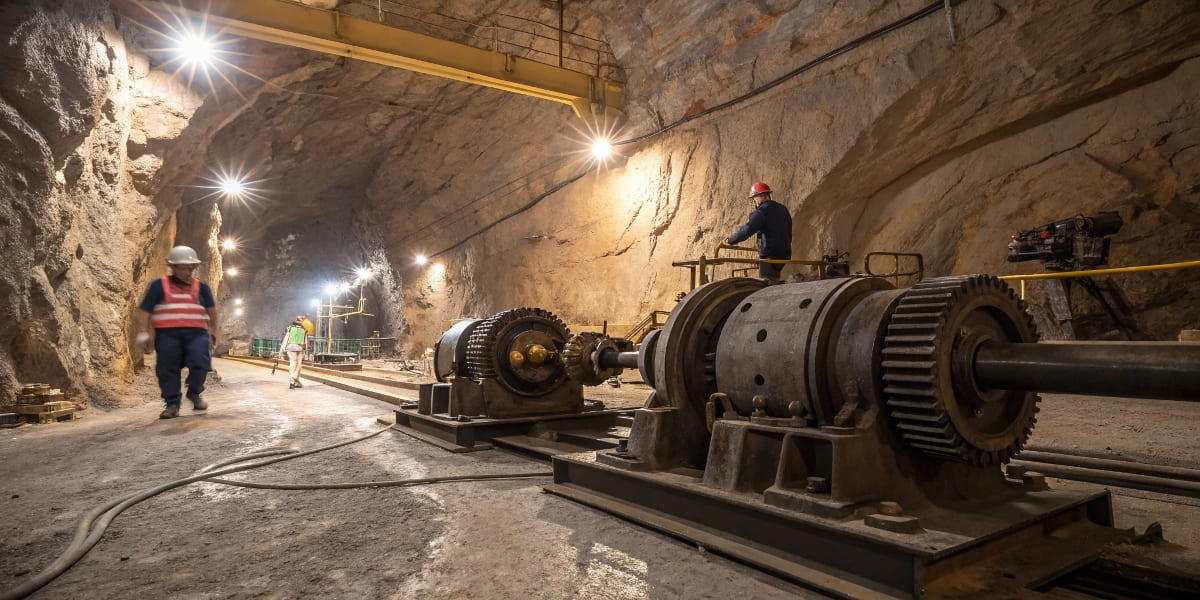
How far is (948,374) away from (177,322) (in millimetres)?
6333

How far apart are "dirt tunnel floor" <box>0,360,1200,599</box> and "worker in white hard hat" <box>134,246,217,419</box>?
4.46 ft

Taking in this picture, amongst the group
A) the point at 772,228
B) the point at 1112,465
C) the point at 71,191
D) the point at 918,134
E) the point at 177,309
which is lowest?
the point at 1112,465

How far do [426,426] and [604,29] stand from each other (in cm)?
1018

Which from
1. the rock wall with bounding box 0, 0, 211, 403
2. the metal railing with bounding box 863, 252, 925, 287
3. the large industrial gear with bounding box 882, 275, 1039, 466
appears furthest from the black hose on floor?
the metal railing with bounding box 863, 252, 925, 287

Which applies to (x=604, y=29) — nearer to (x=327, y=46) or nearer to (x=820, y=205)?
(x=327, y=46)

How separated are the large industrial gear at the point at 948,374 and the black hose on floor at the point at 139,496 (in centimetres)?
228

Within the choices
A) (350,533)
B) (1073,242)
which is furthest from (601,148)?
(350,533)

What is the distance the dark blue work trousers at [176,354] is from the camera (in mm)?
5762

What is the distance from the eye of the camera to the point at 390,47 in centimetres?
1084

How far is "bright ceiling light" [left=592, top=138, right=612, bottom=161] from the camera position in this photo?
43.3 feet

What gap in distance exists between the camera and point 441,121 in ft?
55.7

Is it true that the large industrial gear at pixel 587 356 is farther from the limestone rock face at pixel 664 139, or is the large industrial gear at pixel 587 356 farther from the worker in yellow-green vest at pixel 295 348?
the worker in yellow-green vest at pixel 295 348

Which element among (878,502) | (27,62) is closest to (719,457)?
(878,502)

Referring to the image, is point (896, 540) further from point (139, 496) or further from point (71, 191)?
point (71, 191)
